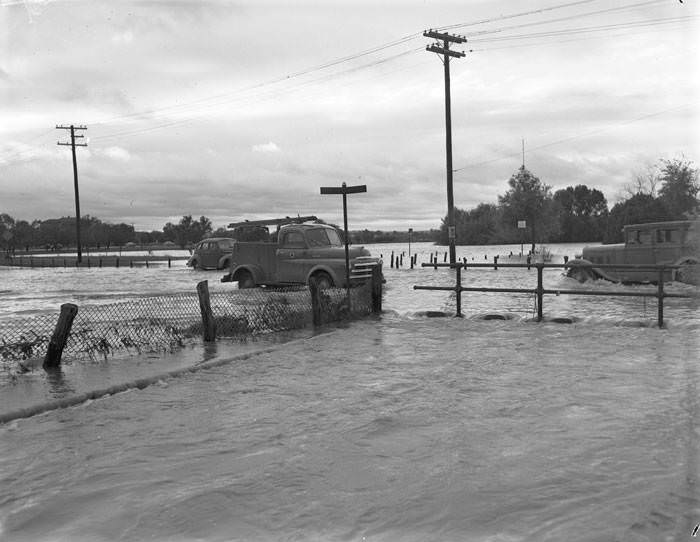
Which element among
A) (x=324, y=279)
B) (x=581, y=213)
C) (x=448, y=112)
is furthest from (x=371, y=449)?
(x=581, y=213)

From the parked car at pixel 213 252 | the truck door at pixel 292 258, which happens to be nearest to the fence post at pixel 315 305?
the truck door at pixel 292 258

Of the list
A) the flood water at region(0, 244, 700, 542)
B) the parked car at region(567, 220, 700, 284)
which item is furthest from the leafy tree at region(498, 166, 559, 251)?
the flood water at region(0, 244, 700, 542)

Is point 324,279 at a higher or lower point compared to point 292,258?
lower

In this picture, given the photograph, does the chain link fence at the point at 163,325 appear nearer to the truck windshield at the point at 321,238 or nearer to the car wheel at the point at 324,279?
the car wheel at the point at 324,279

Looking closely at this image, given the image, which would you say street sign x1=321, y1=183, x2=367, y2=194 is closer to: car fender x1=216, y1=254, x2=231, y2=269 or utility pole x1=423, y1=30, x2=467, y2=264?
utility pole x1=423, y1=30, x2=467, y2=264

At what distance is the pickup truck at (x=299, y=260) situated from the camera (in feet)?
63.6

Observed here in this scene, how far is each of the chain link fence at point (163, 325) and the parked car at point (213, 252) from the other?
2233cm

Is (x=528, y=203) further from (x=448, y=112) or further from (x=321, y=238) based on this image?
(x=321, y=238)

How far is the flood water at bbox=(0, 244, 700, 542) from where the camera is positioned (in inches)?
157

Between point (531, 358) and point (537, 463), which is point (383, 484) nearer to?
point (537, 463)

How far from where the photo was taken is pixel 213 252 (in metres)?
38.7

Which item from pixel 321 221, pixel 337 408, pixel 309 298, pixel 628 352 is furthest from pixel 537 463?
pixel 321 221

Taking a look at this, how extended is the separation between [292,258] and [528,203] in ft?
150

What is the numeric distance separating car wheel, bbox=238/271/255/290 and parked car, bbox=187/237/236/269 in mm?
15529
